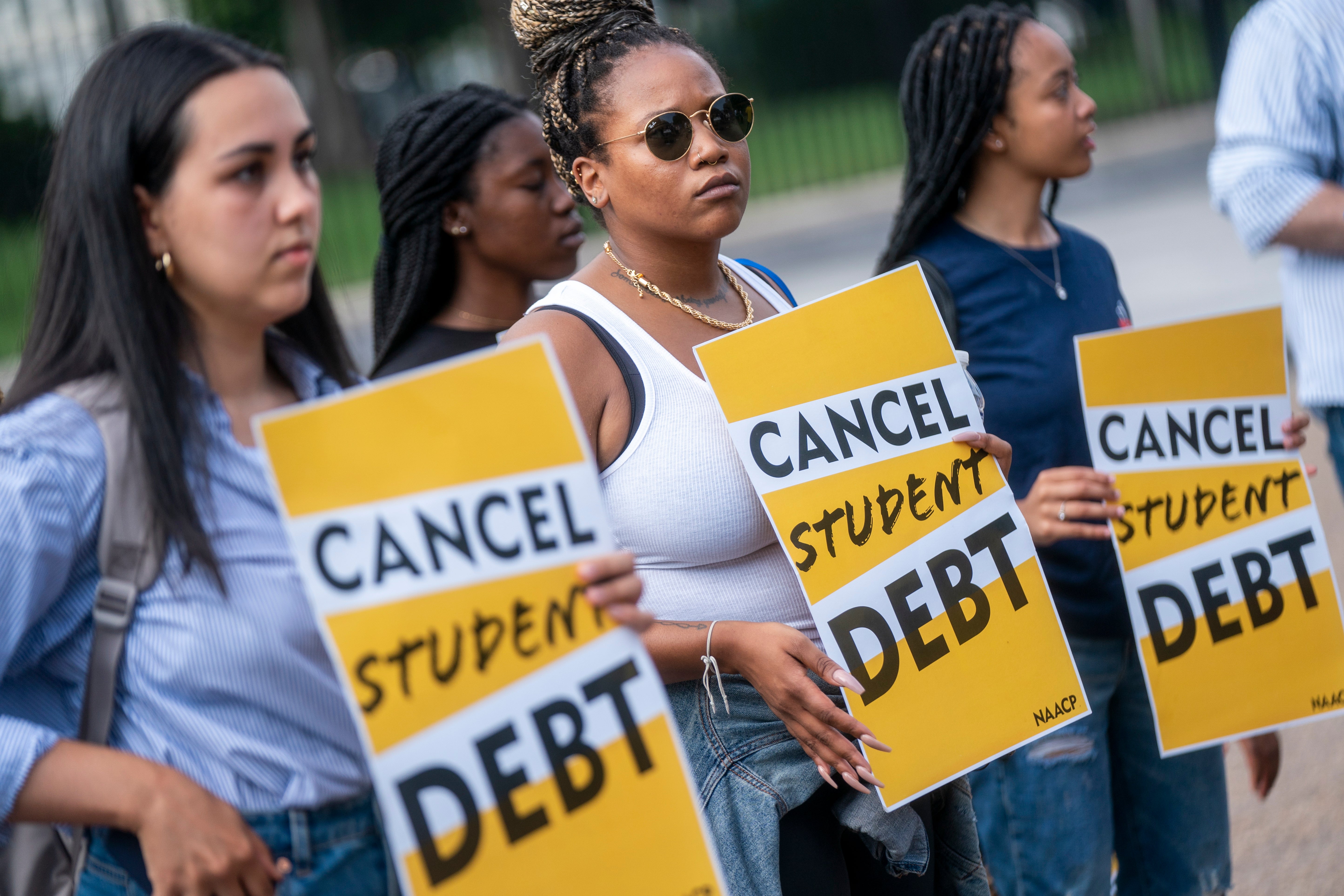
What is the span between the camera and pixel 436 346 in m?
3.11

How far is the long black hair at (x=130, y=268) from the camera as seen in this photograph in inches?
61.1

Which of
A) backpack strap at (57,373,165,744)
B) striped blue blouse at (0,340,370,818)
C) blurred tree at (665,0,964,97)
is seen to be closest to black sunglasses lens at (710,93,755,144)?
striped blue blouse at (0,340,370,818)

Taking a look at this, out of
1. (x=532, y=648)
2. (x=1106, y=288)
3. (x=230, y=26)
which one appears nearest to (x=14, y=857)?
(x=532, y=648)

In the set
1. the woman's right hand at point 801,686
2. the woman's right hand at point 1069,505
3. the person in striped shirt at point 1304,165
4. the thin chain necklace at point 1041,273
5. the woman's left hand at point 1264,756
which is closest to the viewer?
the woman's right hand at point 801,686

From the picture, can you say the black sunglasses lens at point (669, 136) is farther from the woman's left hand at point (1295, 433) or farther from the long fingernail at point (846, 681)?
the woman's left hand at point (1295, 433)

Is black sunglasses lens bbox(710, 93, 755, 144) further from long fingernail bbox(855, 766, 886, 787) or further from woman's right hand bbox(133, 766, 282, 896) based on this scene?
woman's right hand bbox(133, 766, 282, 896)

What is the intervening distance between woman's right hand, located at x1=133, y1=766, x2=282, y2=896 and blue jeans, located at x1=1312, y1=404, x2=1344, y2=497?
2.66m

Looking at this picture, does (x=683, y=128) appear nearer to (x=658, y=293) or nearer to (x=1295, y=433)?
(x=658, y=293)

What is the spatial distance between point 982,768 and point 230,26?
2156 cm

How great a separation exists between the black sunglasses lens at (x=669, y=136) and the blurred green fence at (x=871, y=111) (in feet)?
46.6

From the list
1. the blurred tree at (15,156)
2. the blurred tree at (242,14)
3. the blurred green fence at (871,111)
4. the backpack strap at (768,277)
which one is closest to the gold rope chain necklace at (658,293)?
the backpack strap at (768,277)

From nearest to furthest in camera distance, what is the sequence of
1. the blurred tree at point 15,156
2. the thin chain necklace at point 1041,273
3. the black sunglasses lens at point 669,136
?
the black sunglasses lens at point 669,136 < the thin chain necklace at point 1041,273 < the blurred tree at point 15,156

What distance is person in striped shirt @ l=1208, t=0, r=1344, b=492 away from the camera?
10.2ft

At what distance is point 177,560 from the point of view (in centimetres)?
155
